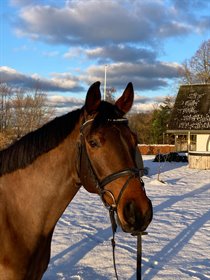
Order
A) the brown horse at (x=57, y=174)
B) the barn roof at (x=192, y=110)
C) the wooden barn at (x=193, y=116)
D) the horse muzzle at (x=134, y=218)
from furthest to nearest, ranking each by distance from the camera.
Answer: the barn roof at (x=192, y=110), the wooden barn at (x=193, y=116), the brown horse at (x=57, y=174), the horse muzzle at (x=134, y=218)

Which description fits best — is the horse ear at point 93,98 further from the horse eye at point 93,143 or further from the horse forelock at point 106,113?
the horse eye at point 93,143

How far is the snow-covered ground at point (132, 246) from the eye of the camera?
5629mm

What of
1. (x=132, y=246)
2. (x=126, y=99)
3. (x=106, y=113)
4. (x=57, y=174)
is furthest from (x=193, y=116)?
(x=106, y=113)

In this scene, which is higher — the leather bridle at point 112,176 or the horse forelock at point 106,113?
the horse forelock at point 106,113

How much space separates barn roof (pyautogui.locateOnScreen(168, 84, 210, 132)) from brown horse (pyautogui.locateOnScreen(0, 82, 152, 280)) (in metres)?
25.4

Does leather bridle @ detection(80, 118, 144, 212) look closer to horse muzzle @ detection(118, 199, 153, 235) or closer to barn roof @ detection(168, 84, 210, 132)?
horse muzzle @ detection(118, 199, 153, 235)

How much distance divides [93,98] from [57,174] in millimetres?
620

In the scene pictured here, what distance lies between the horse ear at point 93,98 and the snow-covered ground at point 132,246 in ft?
11.6

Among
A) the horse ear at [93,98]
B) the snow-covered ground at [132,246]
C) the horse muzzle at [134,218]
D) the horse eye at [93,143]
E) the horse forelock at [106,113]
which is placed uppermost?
the horse ear at [93,98]

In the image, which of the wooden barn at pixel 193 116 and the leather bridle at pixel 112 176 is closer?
the leather bridle at pixel 112 176

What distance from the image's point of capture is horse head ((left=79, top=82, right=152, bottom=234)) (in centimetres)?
219

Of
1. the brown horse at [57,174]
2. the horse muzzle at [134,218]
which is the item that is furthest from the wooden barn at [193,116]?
the horse muzzle at [134,218]

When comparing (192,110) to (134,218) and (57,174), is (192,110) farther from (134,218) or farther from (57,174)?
(134,218)

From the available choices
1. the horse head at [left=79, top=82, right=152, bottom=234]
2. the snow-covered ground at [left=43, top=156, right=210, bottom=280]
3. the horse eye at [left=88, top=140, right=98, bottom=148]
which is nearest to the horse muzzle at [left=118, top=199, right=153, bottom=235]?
the horse head at [left=79, top=82, right=152, bottom=234]
